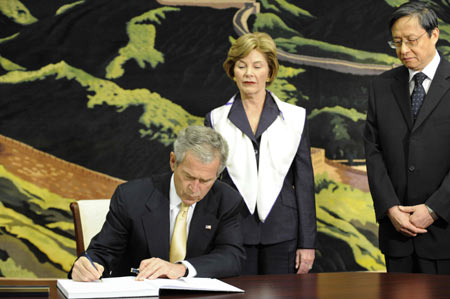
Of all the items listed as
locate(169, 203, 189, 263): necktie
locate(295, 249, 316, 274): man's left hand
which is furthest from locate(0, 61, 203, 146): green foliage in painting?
locate(169, 203, 189, 263): necktie

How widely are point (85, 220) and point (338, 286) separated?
50.6 inches

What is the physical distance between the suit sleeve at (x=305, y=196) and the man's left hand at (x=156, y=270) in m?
1.19

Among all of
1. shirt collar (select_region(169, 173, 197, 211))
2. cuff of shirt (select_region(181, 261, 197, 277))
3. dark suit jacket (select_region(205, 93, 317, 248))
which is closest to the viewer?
cuff of shirt (select_region(181, 261, 197, 277))

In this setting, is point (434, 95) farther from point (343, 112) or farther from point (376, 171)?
point (343, 112)

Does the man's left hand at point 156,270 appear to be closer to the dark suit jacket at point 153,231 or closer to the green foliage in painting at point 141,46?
the dark suit jacket at point 153,231

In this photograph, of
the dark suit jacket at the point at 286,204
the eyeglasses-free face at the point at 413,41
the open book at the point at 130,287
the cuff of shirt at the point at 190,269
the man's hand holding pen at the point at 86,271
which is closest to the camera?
the open book at the point at 130,287

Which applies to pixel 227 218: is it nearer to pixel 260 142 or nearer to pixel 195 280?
pixel 195 280

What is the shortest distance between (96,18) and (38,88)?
620mm

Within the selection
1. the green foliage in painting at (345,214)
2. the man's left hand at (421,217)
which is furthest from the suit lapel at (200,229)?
the green foliage in painting at (345,214)

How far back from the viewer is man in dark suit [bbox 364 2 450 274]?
2.91 m

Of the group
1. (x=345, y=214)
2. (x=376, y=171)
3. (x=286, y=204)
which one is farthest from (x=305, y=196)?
(x=345, y=214)

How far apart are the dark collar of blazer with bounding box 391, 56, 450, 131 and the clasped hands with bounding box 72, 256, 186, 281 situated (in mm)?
1457

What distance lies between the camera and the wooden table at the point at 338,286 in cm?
197

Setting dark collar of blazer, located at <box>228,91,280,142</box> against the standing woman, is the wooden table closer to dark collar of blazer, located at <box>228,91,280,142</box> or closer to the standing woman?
the standing woman
